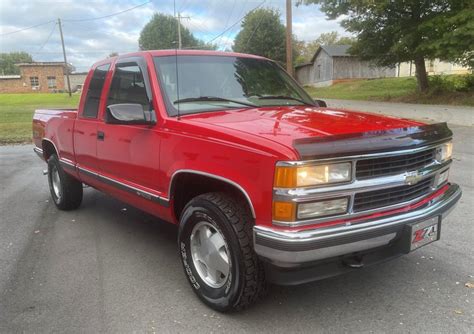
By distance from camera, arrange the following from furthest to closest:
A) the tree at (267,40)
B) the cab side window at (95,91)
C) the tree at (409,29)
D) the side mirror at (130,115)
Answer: the tree at (267,40), the tree at (409,29), the cab side window at (95,91), the side mirror at (130,115)

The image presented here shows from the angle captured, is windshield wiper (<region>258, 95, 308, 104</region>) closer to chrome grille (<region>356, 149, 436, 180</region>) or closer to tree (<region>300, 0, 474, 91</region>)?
chrome grille (<region>356, 149, 436, 180</region>)

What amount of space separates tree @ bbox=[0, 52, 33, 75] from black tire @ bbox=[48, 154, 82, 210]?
5471 inches

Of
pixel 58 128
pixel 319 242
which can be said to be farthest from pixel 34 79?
pixel 319 242

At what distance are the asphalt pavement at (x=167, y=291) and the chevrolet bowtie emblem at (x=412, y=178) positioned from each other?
3.03ft

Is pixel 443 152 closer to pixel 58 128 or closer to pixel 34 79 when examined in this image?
pixel 58 128

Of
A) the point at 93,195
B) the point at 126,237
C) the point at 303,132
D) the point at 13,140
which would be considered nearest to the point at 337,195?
the point at 303,132

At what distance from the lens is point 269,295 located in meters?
3.47

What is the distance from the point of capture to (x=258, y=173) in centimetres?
271

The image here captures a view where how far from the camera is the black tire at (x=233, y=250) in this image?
291 cm

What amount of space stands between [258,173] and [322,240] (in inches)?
21.0

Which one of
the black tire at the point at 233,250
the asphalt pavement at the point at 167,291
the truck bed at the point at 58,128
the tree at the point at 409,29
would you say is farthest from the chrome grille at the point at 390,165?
the tree at the point at 409,29

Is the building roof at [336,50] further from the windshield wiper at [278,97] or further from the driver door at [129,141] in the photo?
the driver door at [129,141]

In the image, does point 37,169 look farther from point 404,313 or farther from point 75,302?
point 404,313

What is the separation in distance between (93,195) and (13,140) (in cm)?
840
